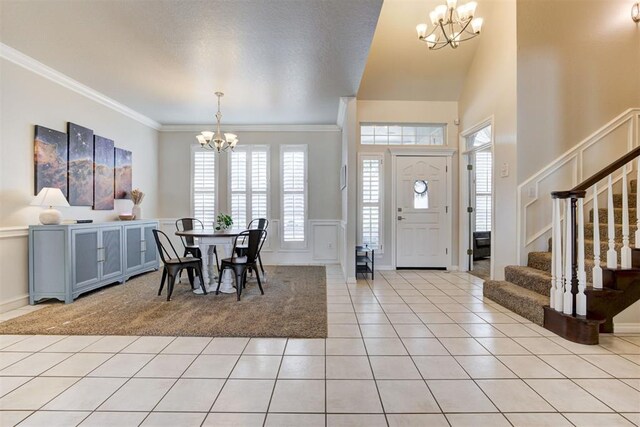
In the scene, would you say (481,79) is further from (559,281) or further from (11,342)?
(11,342)

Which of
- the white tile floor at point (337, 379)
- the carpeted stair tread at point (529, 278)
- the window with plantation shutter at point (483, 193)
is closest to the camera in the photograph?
the white tile floor at point (337, 379)

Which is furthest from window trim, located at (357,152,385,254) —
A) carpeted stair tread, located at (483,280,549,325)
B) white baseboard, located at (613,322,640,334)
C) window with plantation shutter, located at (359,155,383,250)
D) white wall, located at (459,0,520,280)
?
white baseboard, located at (613,322,640,334)

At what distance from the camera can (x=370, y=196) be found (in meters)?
5.55

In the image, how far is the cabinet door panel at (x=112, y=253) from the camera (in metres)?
4.12

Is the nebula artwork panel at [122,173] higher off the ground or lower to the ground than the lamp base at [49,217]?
higher

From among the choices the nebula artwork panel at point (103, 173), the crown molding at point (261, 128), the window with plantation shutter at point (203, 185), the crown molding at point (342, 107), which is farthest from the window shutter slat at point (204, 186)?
the crown molding at point (342, 107)

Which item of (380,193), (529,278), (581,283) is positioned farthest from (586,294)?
(380,193)

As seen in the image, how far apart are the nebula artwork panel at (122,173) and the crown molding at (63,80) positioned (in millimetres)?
673

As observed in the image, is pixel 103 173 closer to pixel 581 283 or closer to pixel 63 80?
pixel 63 80

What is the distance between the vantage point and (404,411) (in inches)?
66.8

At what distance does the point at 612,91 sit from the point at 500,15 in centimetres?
167

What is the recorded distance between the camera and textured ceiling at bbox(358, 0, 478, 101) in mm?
4430

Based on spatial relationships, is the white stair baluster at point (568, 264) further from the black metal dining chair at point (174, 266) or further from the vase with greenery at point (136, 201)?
the vase with greenery at point (136, 201)

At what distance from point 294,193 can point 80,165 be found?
132 inches
